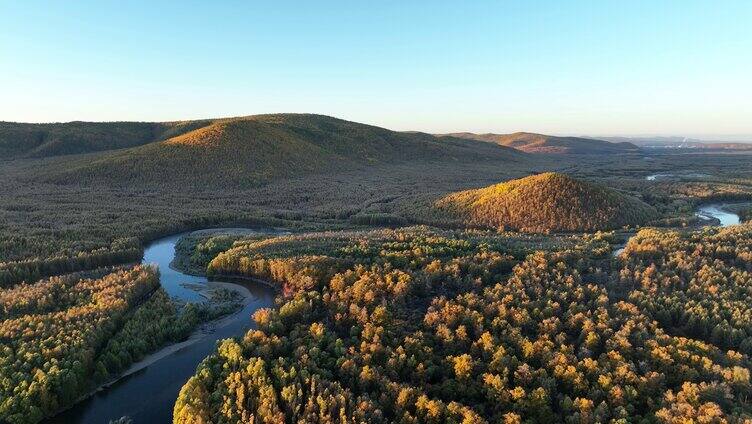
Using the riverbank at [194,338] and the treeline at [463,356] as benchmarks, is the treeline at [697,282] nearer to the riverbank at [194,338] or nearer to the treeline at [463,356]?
the treeline at [463,356]

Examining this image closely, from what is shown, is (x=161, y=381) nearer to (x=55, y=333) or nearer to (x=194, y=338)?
(x=194, y=338)

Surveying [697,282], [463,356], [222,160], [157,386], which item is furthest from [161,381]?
[222,160]

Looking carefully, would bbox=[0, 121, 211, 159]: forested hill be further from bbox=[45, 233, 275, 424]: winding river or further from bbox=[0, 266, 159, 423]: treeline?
bbox=[45, 233, 275, 424]: winding river

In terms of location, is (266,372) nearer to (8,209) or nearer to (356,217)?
(356,217)

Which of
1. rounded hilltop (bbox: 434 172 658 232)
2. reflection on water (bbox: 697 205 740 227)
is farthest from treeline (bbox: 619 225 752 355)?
reflection on water (bbox: 697 205 740 227)

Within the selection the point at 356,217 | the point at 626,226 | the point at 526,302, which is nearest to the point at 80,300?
the point at 526,302

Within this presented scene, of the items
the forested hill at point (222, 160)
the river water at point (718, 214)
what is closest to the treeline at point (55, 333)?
the forested hill at point (222, 160)

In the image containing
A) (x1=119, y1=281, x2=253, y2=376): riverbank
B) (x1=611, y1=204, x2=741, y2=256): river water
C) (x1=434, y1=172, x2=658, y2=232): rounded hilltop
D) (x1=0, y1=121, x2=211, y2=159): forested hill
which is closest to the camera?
(x1=119, y1=281, x2=253, y2=376): riverbank
